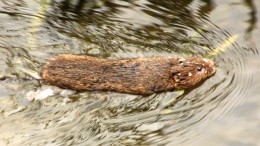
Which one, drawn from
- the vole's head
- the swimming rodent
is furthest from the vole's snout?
the swimming rodent

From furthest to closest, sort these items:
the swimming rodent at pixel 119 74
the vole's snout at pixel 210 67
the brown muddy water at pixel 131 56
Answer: the vole's snout at pixel 210 67, the swimming rodent at pixel 119 74, the brown muddy water at pixel 131 56

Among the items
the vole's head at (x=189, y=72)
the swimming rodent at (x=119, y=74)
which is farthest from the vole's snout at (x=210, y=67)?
the swimming rodent at (x=119, y=74)

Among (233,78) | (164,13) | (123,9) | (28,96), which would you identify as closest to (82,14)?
(123,9)

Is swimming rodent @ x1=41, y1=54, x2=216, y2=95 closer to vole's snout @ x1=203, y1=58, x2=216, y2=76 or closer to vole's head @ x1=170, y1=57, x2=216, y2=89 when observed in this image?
vole's head @ x1=170, y1=57, x2=216, y2=89

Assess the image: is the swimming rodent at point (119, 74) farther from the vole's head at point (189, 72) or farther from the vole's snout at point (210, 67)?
the vole's snout at point (210, 67)

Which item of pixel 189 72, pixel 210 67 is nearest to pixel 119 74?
pixel 189 72
